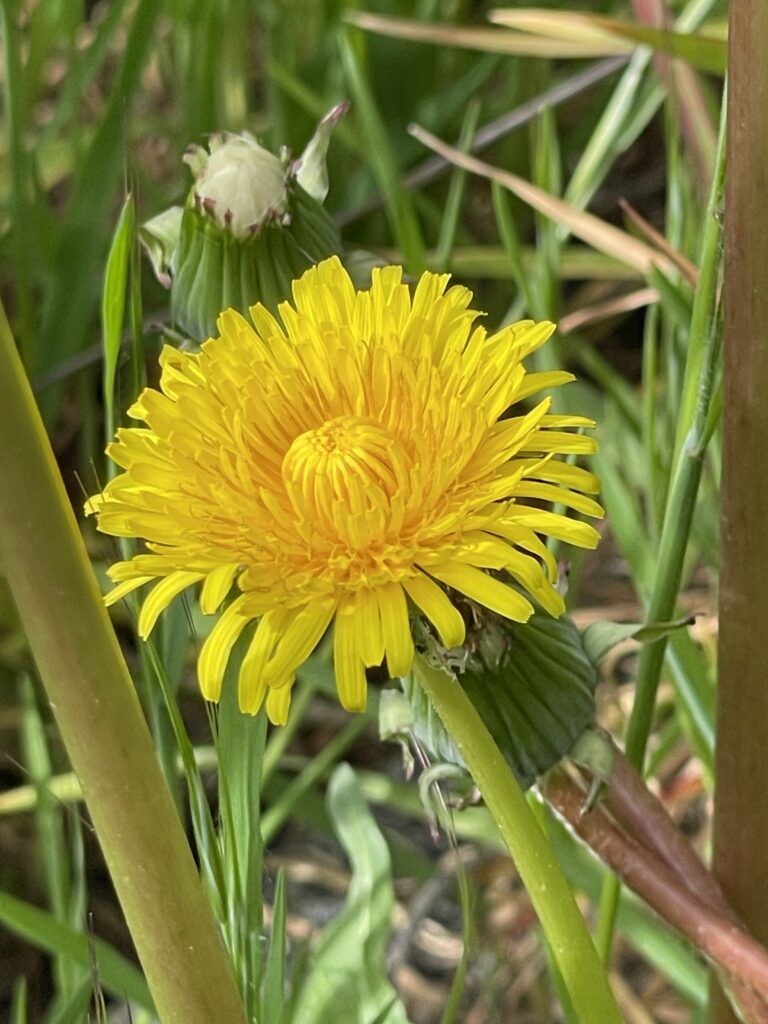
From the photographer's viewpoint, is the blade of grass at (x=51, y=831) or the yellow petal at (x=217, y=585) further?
the blade of grass at (x=51, y=831)

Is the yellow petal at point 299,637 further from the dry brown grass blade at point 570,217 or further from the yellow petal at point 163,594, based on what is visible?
the dry brown grass blade at point 570,217

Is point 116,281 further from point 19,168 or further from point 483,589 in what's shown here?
point 19,168

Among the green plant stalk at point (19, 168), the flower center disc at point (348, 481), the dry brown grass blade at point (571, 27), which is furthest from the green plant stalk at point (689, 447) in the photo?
the green plant stalk at point (19, 168)

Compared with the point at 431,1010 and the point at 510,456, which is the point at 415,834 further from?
the point at 510,456

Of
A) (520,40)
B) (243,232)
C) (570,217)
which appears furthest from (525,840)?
(520,40)

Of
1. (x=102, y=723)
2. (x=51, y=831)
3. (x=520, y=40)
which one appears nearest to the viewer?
(x=102, y=723)

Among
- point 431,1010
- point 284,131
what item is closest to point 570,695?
point 431,1010
